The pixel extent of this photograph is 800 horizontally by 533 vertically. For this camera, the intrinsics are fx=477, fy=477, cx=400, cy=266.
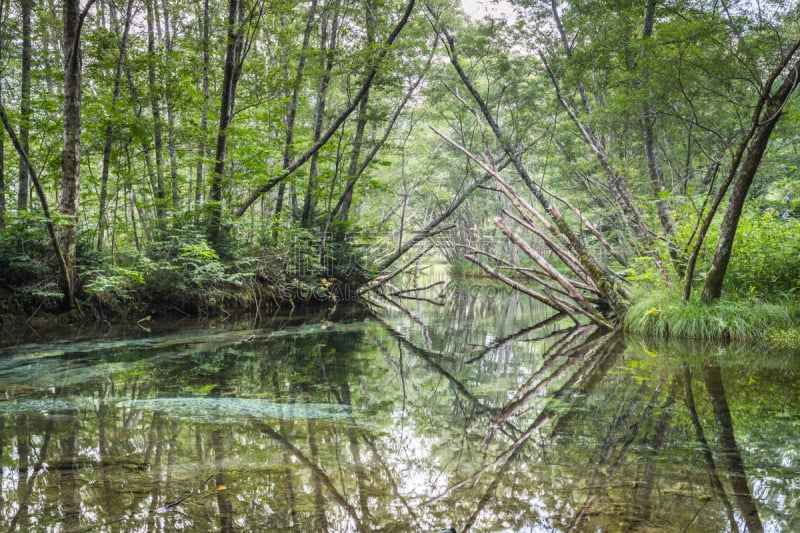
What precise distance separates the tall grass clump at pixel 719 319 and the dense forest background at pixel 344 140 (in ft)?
0.77

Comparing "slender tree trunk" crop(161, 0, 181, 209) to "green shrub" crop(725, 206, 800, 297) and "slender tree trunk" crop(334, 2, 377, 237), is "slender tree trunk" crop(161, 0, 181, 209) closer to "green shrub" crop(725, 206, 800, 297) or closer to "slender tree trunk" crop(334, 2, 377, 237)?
"slender tree trunk" crop(334, 2, 377, 237)

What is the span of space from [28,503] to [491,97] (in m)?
14.5

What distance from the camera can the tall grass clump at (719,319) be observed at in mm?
6449

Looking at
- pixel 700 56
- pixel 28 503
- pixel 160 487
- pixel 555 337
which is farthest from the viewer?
pixel 555 337

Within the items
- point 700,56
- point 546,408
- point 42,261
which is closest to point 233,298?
point 42,261

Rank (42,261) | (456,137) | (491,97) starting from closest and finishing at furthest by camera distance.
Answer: (42,261) → (491,97) → (456,137)

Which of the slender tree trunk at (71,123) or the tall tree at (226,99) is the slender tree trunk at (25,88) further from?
the tall tree at (226,99)

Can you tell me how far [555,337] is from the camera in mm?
8531

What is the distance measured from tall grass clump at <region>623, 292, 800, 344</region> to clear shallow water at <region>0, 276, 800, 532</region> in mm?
373

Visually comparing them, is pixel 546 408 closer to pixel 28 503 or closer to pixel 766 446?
pixel 766 446

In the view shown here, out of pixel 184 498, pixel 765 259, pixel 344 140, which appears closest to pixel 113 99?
pixel 344 140

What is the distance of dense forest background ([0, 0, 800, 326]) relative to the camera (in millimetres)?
6789

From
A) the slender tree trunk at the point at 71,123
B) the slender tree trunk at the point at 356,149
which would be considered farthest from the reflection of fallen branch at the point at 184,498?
the slender tree trunk at the point at 356,149

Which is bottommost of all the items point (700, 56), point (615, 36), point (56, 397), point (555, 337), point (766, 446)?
point (555, 337)
